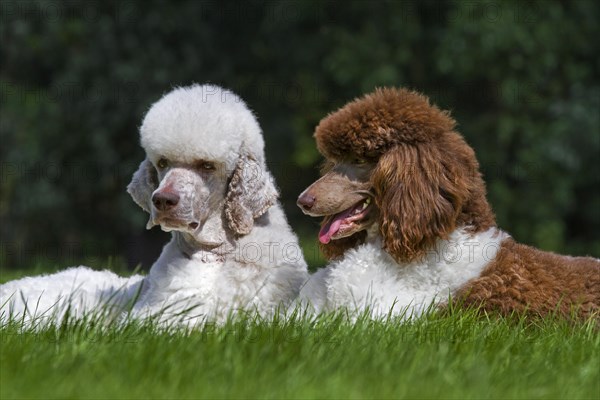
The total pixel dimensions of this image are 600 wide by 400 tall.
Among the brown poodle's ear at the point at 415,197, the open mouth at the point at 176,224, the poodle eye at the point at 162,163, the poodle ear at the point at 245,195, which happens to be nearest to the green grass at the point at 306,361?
the brown poodle's ear at the point at 415,197

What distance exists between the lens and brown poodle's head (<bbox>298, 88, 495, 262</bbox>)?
4508mm

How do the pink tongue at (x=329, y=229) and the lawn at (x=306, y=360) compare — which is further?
the pink tongue at (x=329, y=229)

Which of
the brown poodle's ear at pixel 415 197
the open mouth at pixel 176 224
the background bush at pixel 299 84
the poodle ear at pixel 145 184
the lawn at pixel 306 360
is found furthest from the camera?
the background bush at pixel 299 84

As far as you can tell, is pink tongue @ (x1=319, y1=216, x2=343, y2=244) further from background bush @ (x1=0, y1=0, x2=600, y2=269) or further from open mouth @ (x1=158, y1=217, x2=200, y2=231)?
background bush @ (x1=0, y1=0, x2=600, y2=269)

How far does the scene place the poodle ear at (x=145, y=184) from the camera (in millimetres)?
5066

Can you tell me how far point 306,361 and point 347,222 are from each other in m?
1.25

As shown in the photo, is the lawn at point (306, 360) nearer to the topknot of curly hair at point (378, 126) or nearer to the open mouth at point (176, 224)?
the open mouth at point (176, 224)

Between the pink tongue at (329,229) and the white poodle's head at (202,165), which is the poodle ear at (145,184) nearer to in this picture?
the white poodle's head at (202,165)

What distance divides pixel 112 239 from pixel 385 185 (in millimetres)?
11351

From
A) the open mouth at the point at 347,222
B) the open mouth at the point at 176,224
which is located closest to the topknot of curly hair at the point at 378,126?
the open mouth at the point at 347,222

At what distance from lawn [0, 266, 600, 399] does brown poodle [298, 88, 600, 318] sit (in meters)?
0.30

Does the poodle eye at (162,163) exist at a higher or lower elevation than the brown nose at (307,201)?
higher

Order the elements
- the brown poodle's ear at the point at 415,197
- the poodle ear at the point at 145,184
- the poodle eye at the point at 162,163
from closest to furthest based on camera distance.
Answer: the brown poodle's ear at the point at 415,197 < the poodle eye at the point at 162,163 < the poodle ear at the point at 145,184

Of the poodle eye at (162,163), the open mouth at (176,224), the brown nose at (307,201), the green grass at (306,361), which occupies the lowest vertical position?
the green grass at (306,361)
